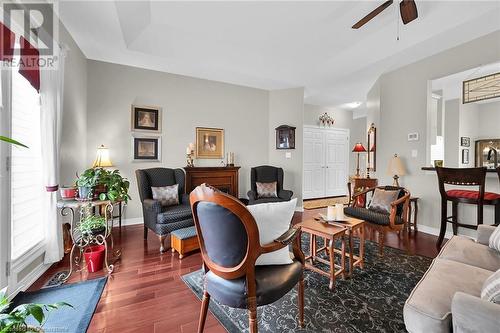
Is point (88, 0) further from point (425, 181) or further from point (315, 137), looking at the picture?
point (315, 137)

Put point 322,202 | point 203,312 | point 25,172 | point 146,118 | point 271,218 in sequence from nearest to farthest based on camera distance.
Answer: point 271,218 < point 203,312 < point 25,172 < point 146,118 < point 322,202

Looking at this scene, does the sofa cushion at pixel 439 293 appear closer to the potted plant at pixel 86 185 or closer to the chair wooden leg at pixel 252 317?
the chair wooden leg at pixel 252 317

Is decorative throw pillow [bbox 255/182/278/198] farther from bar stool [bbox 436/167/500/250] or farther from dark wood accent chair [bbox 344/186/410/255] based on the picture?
bar stool [bbox 436/167/500/250]

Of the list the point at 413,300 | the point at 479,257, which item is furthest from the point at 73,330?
the point at 479,257

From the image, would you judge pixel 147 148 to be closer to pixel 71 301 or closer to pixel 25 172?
pixel 25 172

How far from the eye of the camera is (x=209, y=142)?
4711 mm

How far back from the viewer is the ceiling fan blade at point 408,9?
81.4 inches

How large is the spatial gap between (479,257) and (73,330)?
2920 millimetres

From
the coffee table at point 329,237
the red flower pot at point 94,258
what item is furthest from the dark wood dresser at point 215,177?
the coffee table at point 329,237

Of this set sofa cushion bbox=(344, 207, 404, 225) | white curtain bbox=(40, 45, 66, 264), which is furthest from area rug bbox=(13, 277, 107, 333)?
sofa cushion bbox=(344, 207, 404, 225)

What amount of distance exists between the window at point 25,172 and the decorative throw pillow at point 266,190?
10.5 feet

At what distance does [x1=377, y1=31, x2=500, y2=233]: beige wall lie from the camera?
3.00 m

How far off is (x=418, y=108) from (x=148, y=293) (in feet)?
15.0

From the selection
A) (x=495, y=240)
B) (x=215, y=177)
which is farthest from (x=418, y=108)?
(x=215, y=177)
